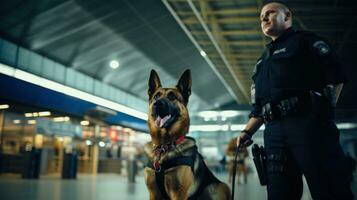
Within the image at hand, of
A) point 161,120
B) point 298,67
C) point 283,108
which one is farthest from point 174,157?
point 298,67

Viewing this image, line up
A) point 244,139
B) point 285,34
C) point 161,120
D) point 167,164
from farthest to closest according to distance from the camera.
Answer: point 161,120 → point 167,164 → point 244,139 → point 285,34

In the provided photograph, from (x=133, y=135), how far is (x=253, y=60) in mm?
7904

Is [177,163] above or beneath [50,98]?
beneath

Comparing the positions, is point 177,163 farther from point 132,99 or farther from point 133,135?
point 133,135

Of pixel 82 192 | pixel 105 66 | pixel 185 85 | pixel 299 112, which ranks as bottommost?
pixel 82 192

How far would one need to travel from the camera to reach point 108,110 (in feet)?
48.3

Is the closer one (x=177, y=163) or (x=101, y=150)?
(x=177, y=163)

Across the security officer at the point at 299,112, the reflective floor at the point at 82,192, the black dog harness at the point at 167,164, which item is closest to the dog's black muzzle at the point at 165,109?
the black dog harness at the point at 167,164

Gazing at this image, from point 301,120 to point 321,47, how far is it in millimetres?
374

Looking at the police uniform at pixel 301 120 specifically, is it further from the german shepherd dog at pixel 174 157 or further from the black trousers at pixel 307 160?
the german shepherd dog at pixel 174 157

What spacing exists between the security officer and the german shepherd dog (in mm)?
684

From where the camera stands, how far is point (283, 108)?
159 centimetres

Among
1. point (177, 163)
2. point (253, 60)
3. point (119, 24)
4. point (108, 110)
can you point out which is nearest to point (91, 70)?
point (108, 110)

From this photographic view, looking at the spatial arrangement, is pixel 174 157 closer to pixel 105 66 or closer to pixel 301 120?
pixel 301 120
